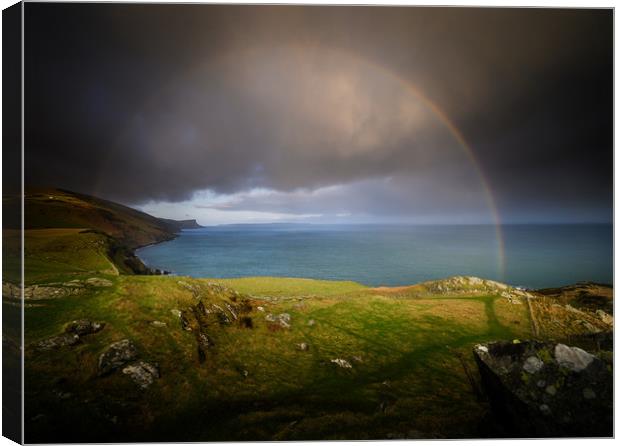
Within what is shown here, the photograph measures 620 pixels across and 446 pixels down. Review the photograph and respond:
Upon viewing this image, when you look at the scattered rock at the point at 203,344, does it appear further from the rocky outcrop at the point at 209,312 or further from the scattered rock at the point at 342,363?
the scattered rock at the point at 342,363

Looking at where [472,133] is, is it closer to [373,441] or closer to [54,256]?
[373,441]

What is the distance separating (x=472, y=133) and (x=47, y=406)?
19.2 meters

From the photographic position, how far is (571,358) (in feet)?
21.5

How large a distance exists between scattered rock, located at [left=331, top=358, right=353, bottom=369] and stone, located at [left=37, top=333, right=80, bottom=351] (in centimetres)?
816

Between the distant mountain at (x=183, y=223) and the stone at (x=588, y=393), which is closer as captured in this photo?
the stone at (x=588, y=393)

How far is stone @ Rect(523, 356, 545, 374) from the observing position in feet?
21.0

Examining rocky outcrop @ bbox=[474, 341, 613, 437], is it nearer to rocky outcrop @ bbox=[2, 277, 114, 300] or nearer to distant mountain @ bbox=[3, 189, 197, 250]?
rocky outcrop @ bbox=[2, 277, 114, 300]

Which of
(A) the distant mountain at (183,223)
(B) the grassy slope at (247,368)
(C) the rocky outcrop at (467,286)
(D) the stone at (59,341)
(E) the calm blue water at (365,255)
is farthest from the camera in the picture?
(E) the calm blue water at (365,255)

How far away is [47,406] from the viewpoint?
662cm

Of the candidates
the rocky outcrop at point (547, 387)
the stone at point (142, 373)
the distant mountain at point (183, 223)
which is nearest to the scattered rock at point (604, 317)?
the rocky outcrop at point (547, 387)

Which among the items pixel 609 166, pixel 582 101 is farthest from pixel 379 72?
pixel 609 166

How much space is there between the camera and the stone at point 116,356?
23.7 ft

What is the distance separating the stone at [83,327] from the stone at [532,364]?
12.2 meters

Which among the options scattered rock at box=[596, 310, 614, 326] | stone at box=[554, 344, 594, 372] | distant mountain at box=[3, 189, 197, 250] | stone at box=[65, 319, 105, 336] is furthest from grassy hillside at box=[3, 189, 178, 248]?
scattered rock at box=[596, 310, 614, 326]
